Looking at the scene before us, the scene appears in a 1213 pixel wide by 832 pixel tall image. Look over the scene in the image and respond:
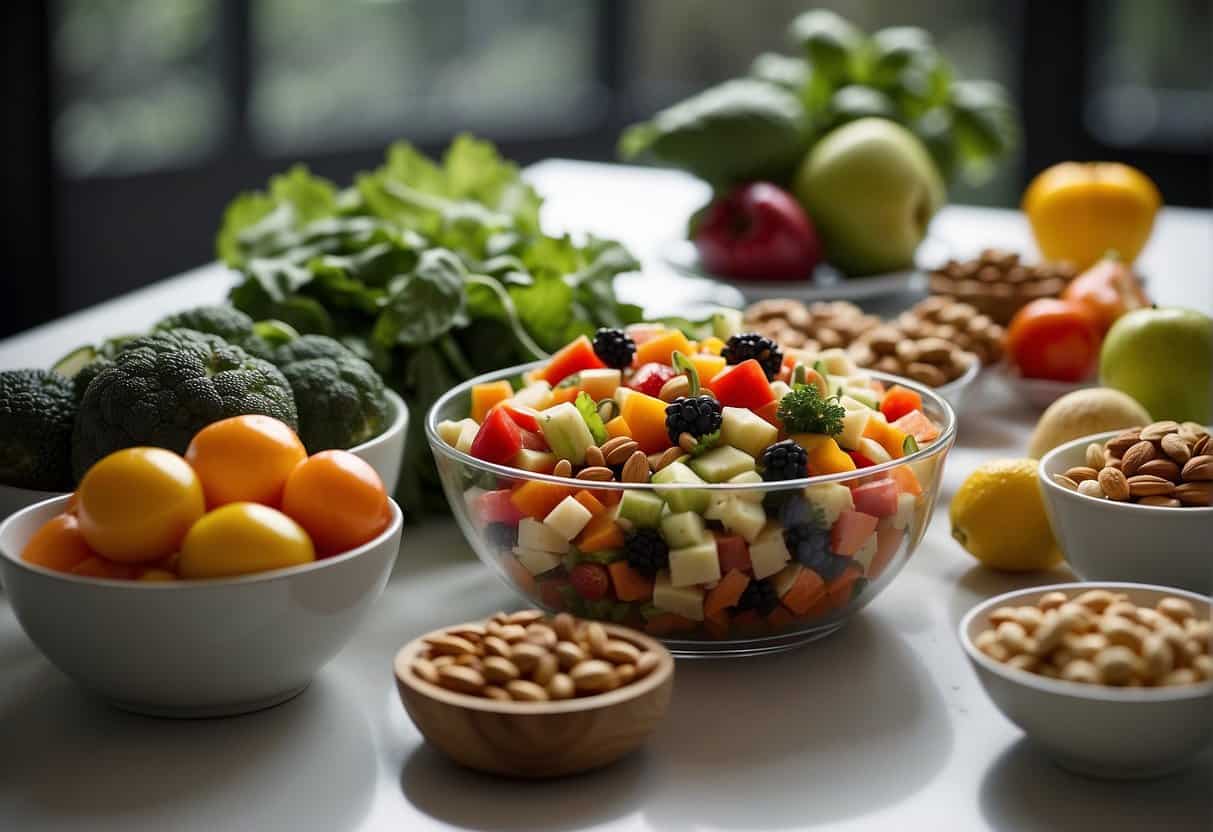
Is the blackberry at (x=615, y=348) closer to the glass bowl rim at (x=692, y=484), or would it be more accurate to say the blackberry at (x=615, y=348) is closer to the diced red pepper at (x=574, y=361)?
the diced red pepper at (x=574, y=361)

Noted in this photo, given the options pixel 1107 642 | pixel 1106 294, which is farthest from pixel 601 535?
pixel 1106 294

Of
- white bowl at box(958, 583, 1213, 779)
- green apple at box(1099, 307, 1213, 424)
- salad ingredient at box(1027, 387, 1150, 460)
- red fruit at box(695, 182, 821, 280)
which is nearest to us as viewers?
white bowl at box(958, 583, 1213, 779)

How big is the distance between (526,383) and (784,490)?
38cm

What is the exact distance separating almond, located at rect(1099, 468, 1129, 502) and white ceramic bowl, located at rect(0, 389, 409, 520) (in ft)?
2.05

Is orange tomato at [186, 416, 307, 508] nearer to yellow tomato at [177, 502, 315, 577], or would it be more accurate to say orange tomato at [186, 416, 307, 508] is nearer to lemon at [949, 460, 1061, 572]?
yellow tomato at [177, 502, 315, 577]

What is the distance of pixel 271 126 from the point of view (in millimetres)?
4855

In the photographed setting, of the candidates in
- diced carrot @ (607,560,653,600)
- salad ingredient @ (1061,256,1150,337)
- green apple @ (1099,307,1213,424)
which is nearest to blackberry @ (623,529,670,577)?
diced carrot @ (607,560,653,600)

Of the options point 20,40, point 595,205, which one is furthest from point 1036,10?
point 20,40

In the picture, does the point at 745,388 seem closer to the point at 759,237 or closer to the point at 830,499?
the point at 830,499

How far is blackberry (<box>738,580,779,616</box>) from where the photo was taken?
45.1 inches

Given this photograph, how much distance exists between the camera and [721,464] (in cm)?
115

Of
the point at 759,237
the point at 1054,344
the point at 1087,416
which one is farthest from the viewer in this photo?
the point at 759,237

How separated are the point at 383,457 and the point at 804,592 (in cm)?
44

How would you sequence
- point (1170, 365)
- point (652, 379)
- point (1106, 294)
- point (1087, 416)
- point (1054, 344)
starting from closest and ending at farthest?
point (652, 379)
point (1087, 416)
point (1170, 365)
point (1054, 344)
point (1106, 294)
